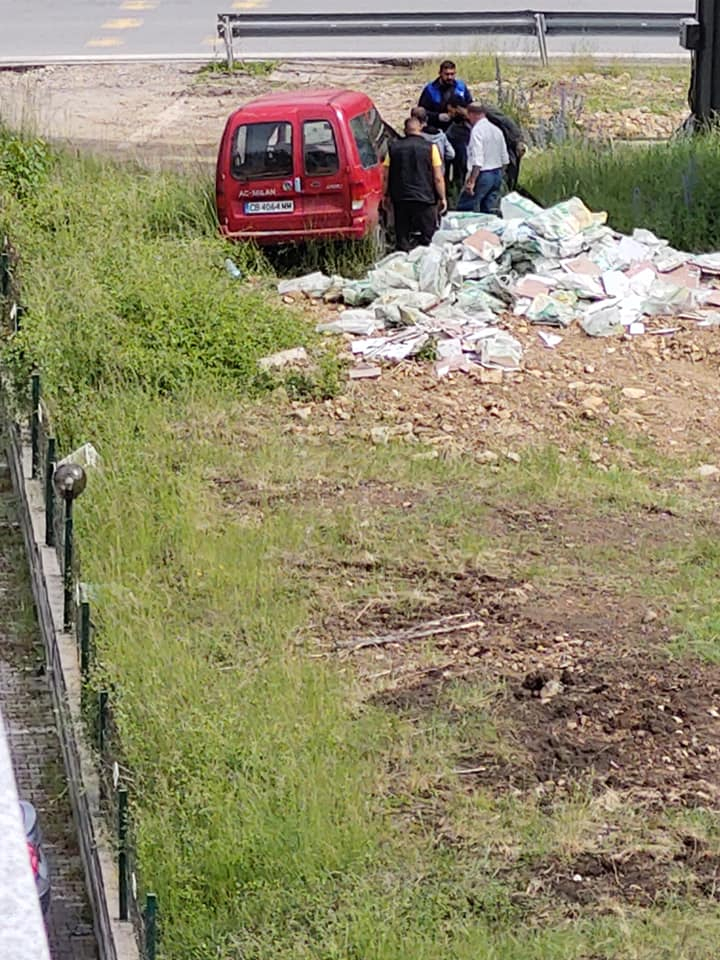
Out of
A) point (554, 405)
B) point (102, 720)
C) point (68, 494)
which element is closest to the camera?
point (102, 720)

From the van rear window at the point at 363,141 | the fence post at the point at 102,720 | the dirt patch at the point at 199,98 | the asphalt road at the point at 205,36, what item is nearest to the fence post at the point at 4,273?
the van rear window at the point at 363,141

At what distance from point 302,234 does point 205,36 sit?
35.5ft

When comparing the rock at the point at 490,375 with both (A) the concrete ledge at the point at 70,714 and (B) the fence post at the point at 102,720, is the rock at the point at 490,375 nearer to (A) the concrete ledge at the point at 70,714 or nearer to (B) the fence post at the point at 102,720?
(A) the concrete ledge at the point at 70,714

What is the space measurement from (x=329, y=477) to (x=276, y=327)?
2261 mm

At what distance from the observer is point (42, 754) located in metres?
9.45

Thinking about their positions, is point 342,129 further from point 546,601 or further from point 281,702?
point 281,702

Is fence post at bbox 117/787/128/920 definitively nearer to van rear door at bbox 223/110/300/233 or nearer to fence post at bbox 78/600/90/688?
fence post at bbox 78/600/90/688

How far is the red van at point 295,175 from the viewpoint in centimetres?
1570

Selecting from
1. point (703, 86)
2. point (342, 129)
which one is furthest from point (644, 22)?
point (342, 129)

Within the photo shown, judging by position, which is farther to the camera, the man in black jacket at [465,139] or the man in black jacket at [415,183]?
the man in black jacket at [465,139]

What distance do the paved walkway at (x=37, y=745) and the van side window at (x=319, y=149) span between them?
4.84 meters

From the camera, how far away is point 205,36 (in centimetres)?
Answer: 2566

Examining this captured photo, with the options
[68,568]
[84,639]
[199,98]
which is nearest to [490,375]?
[68,568]

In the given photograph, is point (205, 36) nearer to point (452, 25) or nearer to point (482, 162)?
point (452, 25)
